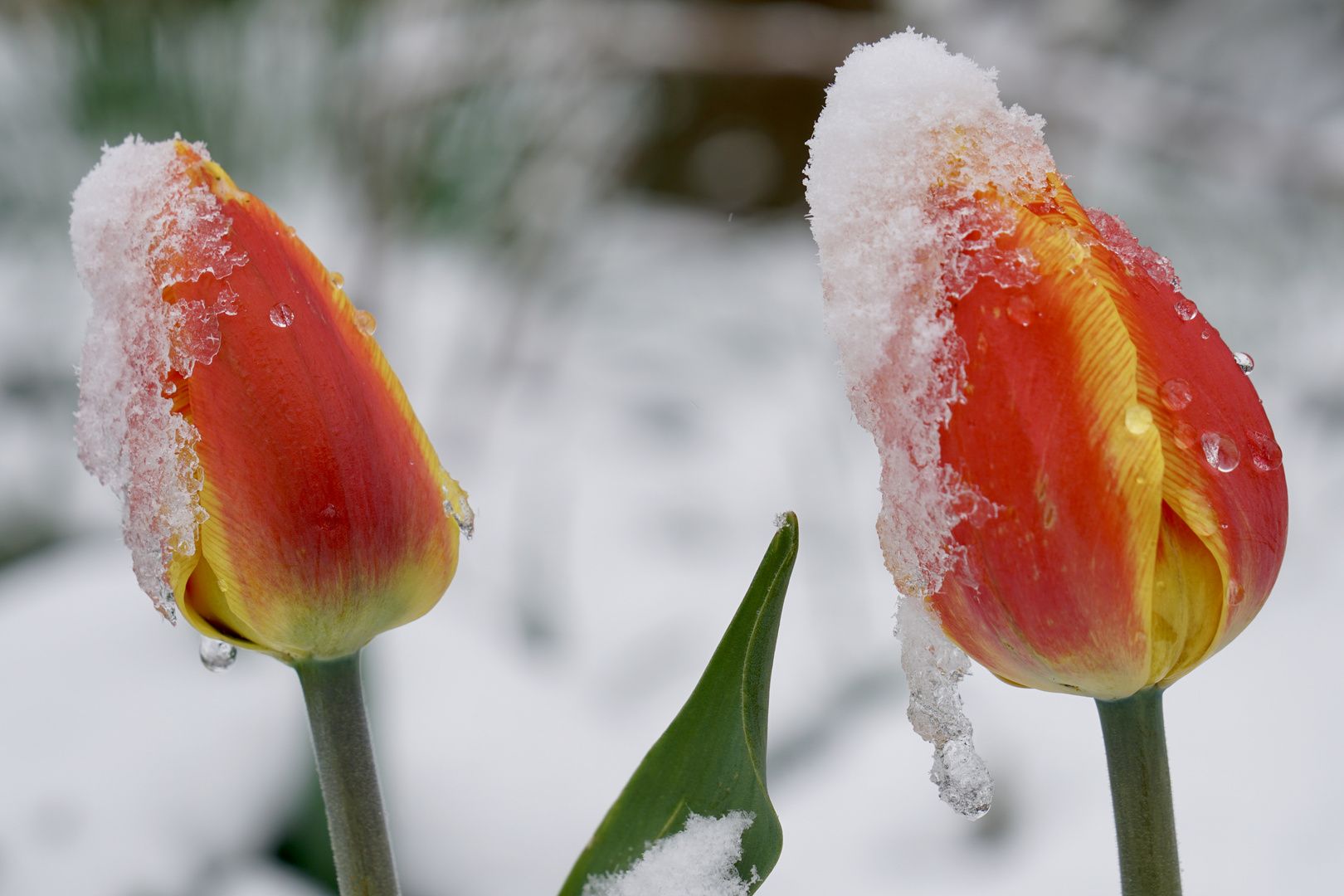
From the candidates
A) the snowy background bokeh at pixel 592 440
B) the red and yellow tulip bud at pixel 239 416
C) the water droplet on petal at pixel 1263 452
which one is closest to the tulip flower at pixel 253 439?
the red and yellow tulip bud at pixel 239 416

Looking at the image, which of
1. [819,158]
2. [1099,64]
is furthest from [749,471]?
[819,158]

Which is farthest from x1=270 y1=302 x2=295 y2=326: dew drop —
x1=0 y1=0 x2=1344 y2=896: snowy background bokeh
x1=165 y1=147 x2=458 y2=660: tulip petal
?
x1=0 y1=0 x2=1344 y2=896: snowy background bokeh

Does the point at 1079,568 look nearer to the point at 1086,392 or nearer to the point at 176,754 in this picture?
the point at 1086,392

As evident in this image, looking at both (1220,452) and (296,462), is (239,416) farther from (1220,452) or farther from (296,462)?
(1220,452)

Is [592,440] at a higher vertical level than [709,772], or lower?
higher

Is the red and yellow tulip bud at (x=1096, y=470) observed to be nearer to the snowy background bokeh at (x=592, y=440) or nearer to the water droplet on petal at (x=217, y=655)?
the water droplet on petal at (x=217, y=655)

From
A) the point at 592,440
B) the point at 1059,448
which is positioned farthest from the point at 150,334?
the point at 592,440
